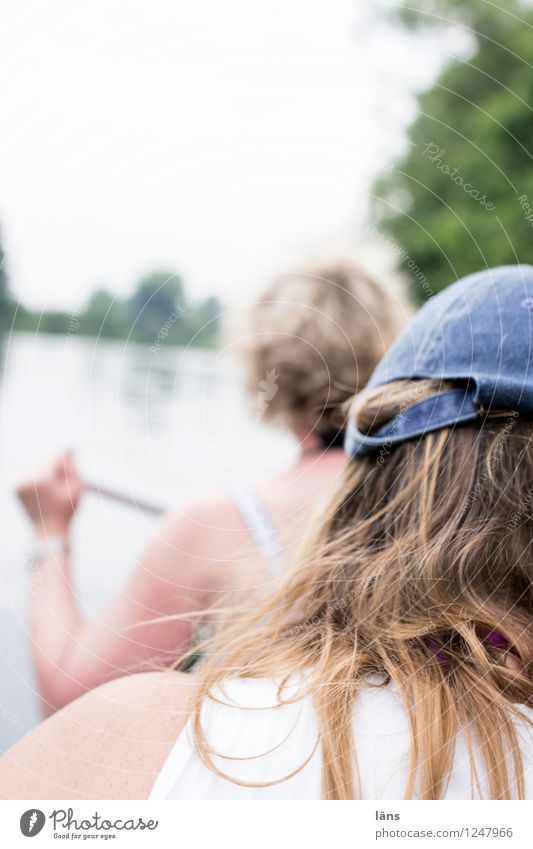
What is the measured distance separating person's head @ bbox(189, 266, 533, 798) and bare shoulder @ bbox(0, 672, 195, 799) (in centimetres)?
6

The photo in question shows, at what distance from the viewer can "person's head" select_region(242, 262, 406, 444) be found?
1.17 metres

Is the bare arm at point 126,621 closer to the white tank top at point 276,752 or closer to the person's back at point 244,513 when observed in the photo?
the person's back at point 244,513

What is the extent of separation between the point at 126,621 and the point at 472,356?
0.60 meters

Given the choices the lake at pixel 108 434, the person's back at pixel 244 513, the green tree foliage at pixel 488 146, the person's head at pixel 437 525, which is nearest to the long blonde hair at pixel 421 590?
the person's head at pixel 437 525

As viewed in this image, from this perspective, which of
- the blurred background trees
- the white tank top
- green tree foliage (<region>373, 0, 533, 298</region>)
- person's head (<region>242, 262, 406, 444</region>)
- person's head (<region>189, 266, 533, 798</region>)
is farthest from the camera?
green tree foliage (<region>373, 0, 533, 298</region>)

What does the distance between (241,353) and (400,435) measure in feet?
1.72

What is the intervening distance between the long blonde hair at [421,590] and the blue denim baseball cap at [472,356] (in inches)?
0.6

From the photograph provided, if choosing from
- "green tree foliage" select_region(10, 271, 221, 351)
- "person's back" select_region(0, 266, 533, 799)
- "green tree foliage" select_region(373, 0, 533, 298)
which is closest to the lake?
"green tree foliage" select_region(10, 271, 221, 351)

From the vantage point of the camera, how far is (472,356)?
30.0 inches

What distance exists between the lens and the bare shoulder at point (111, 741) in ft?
1.99

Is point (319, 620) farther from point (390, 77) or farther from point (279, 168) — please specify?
point (390, 77)

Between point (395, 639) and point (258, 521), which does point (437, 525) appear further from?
point (258, 521)

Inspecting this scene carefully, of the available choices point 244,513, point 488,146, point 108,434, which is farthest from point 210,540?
point 488,146

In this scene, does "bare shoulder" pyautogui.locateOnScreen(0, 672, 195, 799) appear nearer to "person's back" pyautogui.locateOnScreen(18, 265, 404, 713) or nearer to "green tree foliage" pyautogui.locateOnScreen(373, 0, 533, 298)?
"person's back" pyautogui.locateOnScreen(18, 265, 404, 713)
